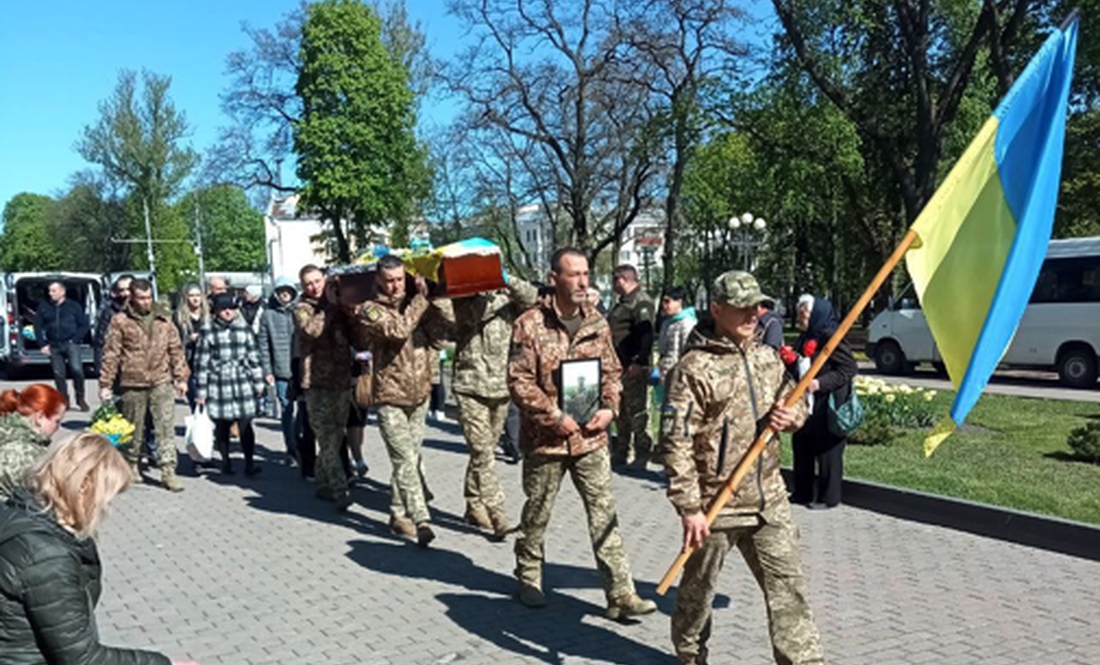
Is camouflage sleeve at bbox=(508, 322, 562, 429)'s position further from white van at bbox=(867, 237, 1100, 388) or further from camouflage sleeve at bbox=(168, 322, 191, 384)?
white van at bbox=(867, 237, 1100, 388)

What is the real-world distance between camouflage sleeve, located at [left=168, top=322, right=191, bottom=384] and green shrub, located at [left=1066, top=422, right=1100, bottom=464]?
8441 millimetres

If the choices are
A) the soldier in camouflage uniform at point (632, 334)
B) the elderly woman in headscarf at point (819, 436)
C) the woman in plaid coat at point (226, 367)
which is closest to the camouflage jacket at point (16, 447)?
the woman in plaid coat at point (226, 367)

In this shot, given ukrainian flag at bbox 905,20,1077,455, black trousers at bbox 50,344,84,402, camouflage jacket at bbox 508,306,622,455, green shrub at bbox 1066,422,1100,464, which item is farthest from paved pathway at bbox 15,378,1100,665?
black trousers at bbox 50,344,84,402

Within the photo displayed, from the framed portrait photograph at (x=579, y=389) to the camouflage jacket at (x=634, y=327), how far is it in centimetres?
350

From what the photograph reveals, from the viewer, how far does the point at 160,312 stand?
31.9 feet

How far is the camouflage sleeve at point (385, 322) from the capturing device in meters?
7.07

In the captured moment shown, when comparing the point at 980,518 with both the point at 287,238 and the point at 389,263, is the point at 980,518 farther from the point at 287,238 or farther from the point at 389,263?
the point at 287,238

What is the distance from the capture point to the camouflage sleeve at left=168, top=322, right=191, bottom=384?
9.59 meters

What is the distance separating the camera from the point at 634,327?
917 cm

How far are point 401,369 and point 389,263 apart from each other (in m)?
0.76

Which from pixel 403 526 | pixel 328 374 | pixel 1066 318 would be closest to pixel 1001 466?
pixel 403 526

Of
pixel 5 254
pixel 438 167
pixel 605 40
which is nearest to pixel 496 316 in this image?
pixel 605 40

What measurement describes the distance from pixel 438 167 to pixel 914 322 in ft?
88.8

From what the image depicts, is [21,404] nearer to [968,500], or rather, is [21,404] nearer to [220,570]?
[220,570]
